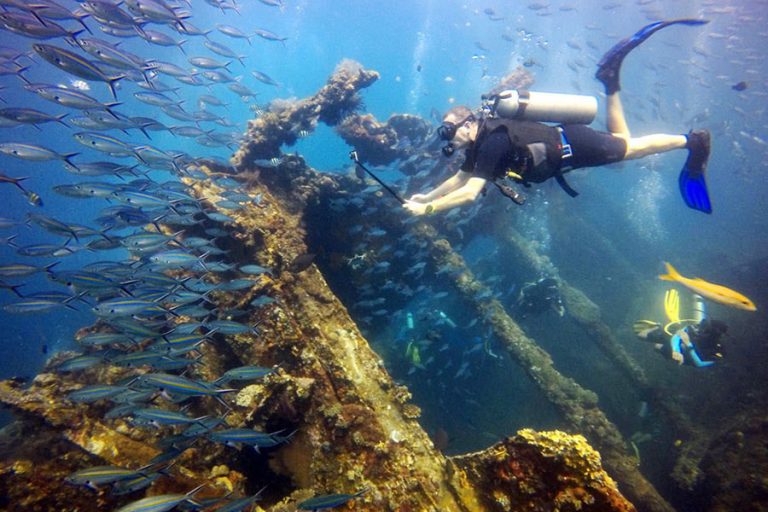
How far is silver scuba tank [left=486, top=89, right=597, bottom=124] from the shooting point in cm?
452

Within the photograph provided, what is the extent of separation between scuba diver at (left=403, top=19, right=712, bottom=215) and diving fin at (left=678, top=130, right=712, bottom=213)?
0.5 inches

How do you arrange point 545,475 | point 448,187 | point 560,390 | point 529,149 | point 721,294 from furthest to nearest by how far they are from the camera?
point 560,390 → point 721,294 → point 448,187 → point 529,149 → point 545,475

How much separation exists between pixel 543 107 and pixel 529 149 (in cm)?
78

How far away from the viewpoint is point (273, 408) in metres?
3.86

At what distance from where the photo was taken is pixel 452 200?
494cm

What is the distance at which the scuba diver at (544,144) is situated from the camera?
4336 mm

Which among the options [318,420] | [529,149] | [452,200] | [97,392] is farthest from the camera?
[452,200]

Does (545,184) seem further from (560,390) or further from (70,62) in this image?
(70,62)

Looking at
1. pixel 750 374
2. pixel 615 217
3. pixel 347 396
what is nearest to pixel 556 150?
pixel 347 396

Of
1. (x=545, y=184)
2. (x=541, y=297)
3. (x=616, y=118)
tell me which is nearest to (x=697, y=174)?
(x=616, y=118)

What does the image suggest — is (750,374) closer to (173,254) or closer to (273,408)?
(273,408)

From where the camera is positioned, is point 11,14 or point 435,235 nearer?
point 11,14

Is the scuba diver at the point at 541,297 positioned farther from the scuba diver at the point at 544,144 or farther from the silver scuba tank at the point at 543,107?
the silver scuba tank at the point at 543,107

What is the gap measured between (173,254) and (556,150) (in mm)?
5581
